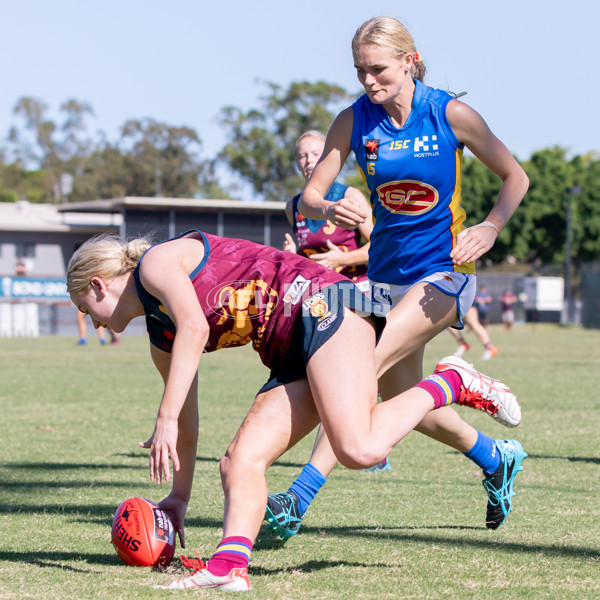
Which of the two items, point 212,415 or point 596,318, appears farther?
point 596,318

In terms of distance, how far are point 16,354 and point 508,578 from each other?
694 inches

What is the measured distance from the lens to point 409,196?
168 inches

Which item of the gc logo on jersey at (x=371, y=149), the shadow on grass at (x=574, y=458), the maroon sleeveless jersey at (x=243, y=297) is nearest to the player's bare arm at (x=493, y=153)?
the gc logo on jersey at (x=371, y=149)

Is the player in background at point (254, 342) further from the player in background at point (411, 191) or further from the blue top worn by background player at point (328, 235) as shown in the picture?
the blue top worn by background player at point (328, 235)

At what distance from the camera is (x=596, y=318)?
130 feet

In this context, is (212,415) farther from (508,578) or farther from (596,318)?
(596,318)

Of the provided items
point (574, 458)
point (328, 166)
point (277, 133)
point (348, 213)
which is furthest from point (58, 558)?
point (277, 133)

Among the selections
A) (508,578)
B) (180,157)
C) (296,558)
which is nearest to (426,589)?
(508,578)

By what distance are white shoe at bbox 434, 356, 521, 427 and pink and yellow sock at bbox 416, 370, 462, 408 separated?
1.3 inches

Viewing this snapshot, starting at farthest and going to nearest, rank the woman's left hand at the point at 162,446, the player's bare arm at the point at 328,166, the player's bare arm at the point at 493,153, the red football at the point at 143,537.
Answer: the player's bare arm at the point at 328,166 → the player's bare arm at the point at 493,153 → the red football at the point at 143,537 → the woman's left hand at the point at 162,446

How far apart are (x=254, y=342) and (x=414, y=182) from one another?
109cm

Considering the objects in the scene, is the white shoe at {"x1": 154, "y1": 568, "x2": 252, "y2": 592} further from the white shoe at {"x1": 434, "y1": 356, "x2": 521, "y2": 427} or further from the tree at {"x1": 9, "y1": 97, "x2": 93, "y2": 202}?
the tree at {"x1": 9, "y1": 97, "x2": 93, "y2": 202}

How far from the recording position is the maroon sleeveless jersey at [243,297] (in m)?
3.61

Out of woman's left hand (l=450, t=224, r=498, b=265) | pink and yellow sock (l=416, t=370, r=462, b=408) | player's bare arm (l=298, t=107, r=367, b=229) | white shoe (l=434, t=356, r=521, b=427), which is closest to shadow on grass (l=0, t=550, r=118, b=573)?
pink and yellow sock (l=416, t=370, r=462, b=408)
